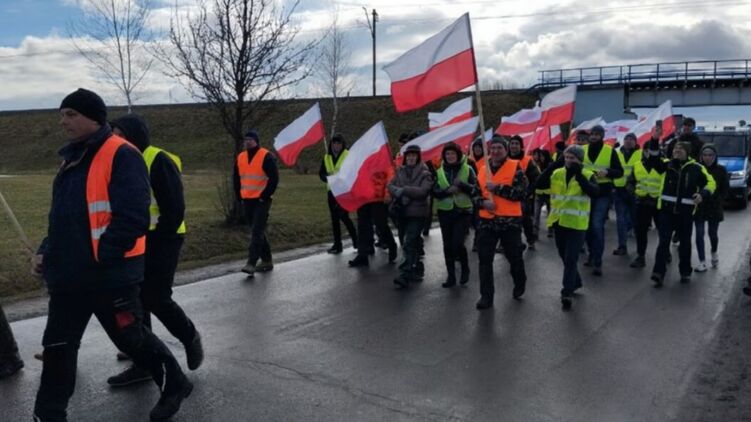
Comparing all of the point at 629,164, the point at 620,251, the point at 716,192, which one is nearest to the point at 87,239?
the point at 716,192

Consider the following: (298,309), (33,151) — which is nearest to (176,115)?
(33,151)

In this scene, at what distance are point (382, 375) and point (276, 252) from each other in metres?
6.48

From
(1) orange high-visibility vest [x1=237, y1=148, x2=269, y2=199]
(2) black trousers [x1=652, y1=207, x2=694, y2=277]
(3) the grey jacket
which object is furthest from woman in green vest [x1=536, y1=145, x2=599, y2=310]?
(1) orange high-visibility vest [x1=237, y1=148, x2=269, y2=199]

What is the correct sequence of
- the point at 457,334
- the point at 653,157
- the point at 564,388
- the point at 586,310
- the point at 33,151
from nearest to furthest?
1. the point at 564,388
2. the point at 457,334
3. the point at 586,310
4. the point at 653,157
5. the point at 33,151

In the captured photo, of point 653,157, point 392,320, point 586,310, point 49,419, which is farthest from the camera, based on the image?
point 653,157

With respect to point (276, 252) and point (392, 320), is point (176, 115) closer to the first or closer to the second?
point (276, 252)

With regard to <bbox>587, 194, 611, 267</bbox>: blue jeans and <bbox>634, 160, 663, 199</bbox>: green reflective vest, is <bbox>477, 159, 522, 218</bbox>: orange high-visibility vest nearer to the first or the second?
<bbox>587, 194, 611, 267</bbox>: blue jeans

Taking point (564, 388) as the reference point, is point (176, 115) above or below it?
above

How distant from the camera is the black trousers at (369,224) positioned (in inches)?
417

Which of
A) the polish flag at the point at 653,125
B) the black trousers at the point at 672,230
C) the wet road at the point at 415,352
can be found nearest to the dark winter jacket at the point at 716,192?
the black trousers at the point at 672,230

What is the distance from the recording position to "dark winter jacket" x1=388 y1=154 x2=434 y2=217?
8969mm

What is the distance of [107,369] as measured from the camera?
18.7 ft

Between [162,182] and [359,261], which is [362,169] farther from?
[162,182]

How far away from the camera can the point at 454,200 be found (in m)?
8.88
